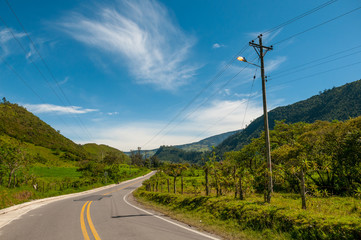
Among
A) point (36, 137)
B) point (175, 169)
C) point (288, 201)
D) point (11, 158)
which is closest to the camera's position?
point (288, 201)

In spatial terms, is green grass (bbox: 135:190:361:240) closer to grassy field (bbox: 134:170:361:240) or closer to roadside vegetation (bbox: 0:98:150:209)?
grassy field (bbox: 134:170:361:240)

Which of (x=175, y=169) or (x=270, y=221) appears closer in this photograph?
(x=270, y=221)

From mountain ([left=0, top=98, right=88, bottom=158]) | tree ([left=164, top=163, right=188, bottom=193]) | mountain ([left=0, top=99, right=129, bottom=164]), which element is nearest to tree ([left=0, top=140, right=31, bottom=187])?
tree ([left=164, top=163, right=188, bottom=193])

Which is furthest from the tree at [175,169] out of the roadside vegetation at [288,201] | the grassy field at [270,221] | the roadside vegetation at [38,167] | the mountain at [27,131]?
the mountain at [27,131]

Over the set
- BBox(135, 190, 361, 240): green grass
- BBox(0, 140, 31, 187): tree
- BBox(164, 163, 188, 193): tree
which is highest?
BBox(0, 140, 31, 187): tree

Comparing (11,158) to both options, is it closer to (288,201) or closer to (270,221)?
(270,221)

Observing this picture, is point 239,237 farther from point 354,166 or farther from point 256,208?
point 354,166

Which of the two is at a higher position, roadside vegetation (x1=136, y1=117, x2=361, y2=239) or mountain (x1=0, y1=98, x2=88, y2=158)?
mountain (x1=0, y1=98, x2=88, y2=158)

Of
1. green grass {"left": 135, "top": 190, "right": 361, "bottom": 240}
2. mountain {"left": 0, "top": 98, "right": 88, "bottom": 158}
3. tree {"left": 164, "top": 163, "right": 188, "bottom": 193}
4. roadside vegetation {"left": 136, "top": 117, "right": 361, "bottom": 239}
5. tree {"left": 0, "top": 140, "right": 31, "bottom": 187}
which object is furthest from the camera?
mountain {"left": 0, "top": 98, "right": 88, "bottom": 158}

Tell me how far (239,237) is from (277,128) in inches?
Result: 1328

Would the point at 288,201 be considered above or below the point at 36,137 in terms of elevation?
below

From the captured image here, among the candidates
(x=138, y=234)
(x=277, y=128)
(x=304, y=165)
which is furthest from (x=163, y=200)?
(x=277, y=128)

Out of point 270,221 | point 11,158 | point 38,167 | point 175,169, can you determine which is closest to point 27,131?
point 38,167

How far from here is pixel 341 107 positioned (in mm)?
192125
